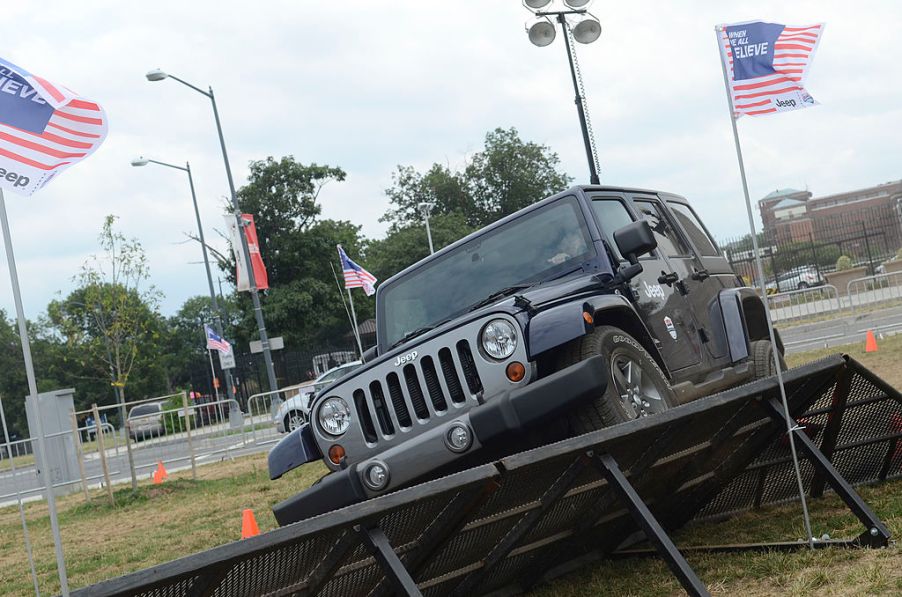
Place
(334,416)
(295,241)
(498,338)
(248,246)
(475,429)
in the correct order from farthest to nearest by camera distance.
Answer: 1. (295,241)
2. (248,246)
3. (334,416)
4. (498,338)
5. (475,429)

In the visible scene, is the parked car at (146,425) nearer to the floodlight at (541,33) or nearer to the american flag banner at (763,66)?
the floodlight at (541,33)

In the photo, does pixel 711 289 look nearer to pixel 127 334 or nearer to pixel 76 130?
pixel 76 130

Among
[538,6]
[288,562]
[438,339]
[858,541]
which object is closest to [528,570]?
[438,339]

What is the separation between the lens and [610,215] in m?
6.62

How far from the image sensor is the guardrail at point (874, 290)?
2339cm

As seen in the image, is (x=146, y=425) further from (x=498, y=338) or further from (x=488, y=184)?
(x=488, y=184)

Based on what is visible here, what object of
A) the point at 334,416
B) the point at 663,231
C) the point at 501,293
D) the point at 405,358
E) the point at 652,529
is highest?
the point at 663,231

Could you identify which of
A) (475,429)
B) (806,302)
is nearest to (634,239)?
(475,429)

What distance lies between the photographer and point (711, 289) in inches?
288

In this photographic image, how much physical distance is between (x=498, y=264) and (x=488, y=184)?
56119 millimetres

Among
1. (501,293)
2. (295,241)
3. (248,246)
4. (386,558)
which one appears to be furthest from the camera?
(295,241)

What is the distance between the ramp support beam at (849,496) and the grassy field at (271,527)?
0.30ft

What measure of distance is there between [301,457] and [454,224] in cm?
4974

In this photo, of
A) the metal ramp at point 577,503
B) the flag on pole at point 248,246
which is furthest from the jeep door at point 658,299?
the flag on pole at point 248,246
